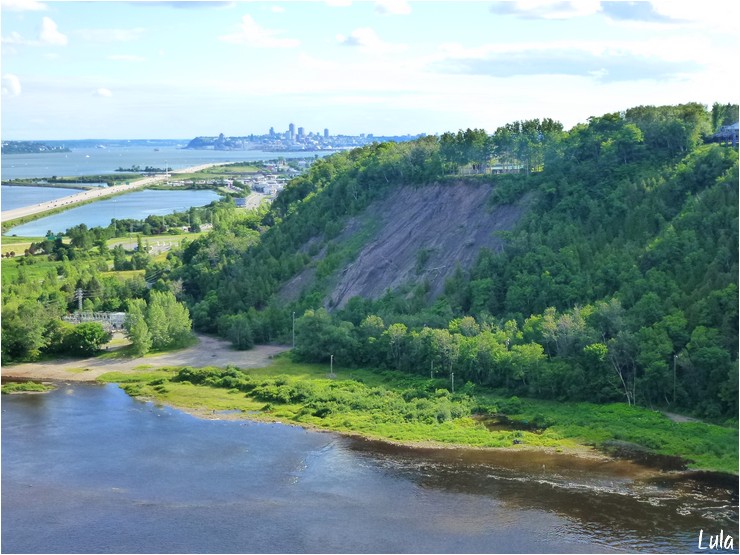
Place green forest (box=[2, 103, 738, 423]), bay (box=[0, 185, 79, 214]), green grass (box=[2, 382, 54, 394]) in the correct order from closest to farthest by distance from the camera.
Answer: green forest (box=[2, 103, 738, 423]) < green grass (box=[2, 382, 54, 394]) < bay (box=[0, 185, 79, 214])

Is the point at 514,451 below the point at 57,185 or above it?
below

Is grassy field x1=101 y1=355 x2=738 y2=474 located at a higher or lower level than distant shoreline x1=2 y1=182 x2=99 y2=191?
Answer: lower

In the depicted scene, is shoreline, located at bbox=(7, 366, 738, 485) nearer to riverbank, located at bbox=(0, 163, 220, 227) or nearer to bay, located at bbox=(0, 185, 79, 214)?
riverbank, located at bbox=(0, 163, 220, 227)

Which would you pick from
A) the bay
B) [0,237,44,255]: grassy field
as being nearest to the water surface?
the bay

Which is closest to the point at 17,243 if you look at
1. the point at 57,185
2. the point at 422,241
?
the point at 422,241

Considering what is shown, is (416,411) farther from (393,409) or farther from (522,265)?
(522,265)

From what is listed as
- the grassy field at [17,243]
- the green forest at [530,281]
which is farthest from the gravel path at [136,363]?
the grassy field at [17,243]

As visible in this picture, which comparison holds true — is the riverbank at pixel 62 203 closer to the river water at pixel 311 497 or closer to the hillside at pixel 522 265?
the hillside at pixel 522 265

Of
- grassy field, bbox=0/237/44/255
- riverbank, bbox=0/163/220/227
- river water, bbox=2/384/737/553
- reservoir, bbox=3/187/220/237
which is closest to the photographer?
river water, bbox=2/384/737/553
